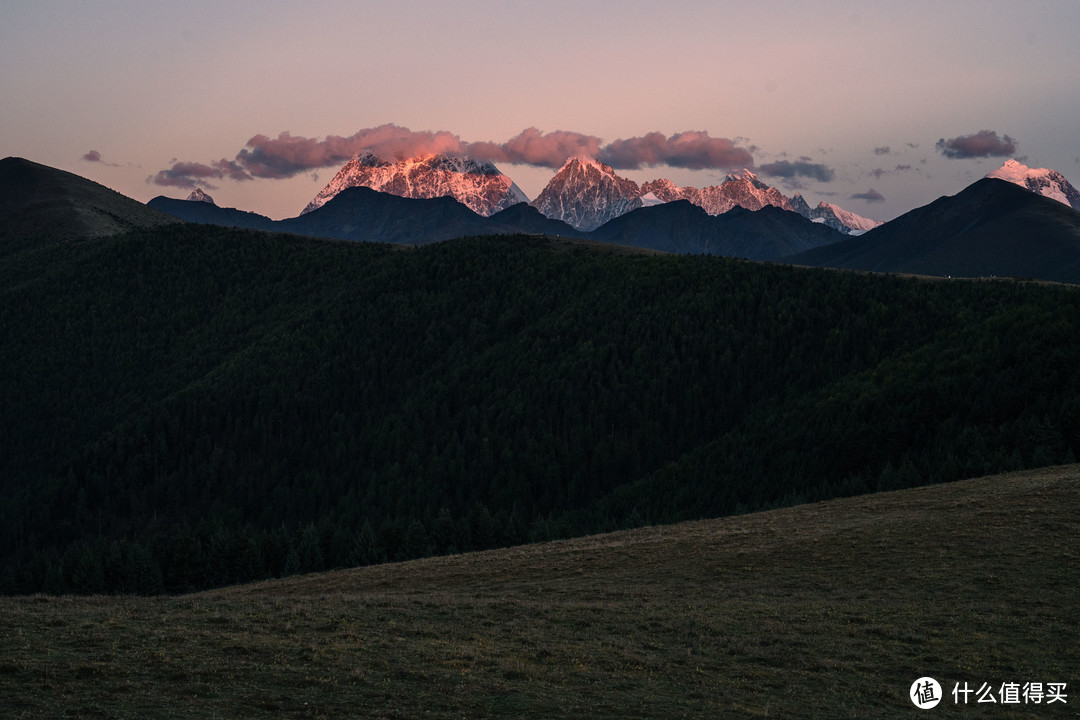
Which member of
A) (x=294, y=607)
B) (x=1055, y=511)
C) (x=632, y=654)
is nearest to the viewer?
(x=632, y=654)

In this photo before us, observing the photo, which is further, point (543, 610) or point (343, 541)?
point (343, 541)

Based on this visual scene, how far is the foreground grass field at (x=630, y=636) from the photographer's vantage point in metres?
26.4

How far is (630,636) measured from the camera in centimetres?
3672

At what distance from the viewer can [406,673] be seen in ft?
96.0

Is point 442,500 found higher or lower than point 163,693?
lower

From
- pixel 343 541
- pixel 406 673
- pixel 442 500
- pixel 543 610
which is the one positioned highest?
pixel 406 673

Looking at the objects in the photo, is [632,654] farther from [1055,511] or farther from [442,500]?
[442,500]

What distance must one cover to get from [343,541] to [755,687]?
84166 millimetres

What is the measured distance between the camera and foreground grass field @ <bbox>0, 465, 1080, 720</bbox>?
86.7 ft

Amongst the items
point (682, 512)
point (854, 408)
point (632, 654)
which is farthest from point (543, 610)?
point (854, 408)

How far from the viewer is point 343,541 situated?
4186 inches

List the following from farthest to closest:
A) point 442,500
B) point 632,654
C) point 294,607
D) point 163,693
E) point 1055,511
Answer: point 442,500 < point 1055,511 < point 294,607 < point 632,654 < point 163,693

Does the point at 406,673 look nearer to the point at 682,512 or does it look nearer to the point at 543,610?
the point at 543,610

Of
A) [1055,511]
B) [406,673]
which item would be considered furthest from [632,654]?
[1055,511]
